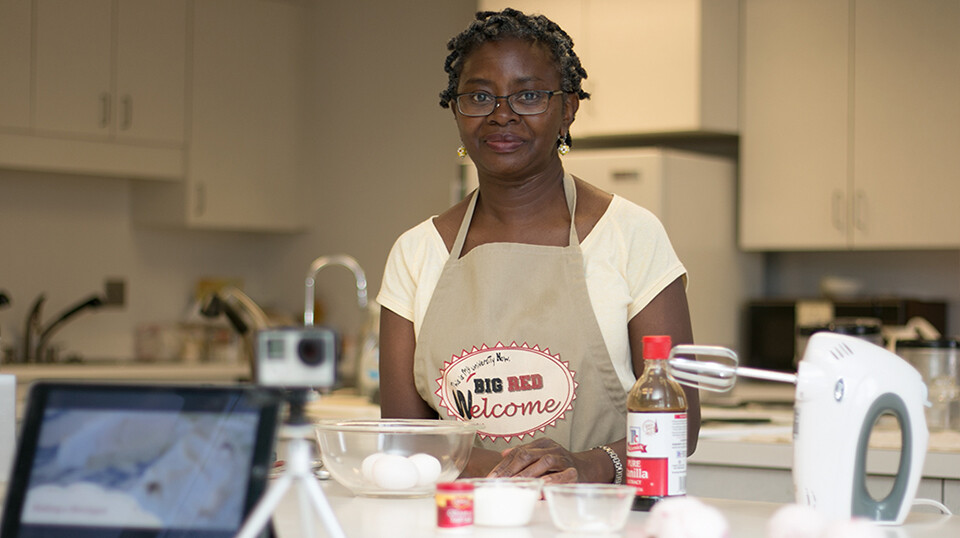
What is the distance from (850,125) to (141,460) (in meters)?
3.34

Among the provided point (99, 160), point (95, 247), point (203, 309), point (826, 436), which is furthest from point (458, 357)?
point (95, 247)

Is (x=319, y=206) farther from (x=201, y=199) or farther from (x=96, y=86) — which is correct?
(x=96, y=86)

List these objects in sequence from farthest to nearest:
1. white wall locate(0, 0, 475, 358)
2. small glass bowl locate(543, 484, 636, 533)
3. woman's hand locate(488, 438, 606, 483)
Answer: white wall locate(0, 0, 475, 358) < woman's hand locate(488, 438, 606, 483) < small glass bowl locate(543, 484, 636, 533)

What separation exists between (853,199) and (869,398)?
113 inches

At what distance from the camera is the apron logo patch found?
1594 millimetres

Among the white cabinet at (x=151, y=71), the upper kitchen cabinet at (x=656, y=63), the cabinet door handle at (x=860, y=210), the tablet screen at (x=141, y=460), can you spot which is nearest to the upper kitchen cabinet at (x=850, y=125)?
the cabinet door handle at (x=860, y=210)

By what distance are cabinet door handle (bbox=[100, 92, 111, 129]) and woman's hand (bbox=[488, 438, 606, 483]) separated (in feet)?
12.0

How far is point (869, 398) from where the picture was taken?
3.71 feet

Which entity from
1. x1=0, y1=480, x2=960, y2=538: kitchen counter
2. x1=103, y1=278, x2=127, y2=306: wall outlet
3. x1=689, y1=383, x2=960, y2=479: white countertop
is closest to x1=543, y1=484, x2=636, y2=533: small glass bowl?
x1=0, y1=480, x2=960, y2=538: kitchen counter

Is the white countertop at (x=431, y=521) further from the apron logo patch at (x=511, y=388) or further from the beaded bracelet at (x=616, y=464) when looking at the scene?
the apron logo patch at (x=511, y=388)

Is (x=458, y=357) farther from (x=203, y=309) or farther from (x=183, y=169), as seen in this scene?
(x=183, y=169)

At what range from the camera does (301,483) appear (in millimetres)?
843

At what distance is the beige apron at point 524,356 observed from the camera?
62.7 inches

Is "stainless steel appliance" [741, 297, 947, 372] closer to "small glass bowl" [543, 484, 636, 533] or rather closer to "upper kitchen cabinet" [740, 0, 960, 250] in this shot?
"upper kitchen cabinet" [740, 0, 960, 250]
